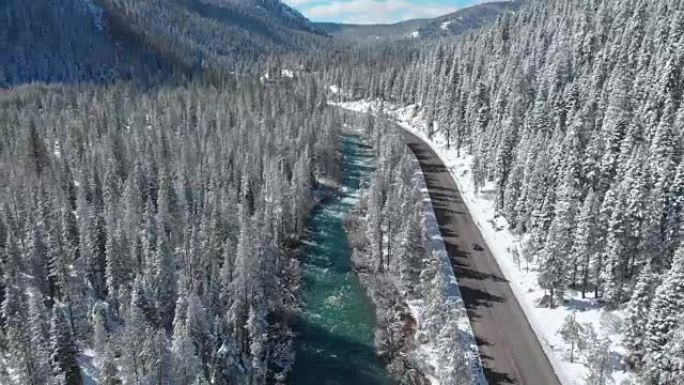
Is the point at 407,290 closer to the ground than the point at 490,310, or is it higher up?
higher up

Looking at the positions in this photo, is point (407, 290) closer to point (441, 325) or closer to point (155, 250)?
point (441, 325)

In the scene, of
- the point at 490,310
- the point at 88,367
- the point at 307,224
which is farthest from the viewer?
the point at 307,224

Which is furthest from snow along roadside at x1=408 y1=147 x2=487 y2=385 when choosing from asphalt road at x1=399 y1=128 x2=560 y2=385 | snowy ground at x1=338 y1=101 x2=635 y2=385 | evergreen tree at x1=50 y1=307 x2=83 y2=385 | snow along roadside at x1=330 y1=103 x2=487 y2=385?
evergreen tree at x1=50 y1=307 x2=83 y2=385

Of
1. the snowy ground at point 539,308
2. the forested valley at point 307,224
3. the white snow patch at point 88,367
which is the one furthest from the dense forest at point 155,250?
the snowy ground at point 539,308

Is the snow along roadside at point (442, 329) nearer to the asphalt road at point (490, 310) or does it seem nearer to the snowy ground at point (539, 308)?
the asphalt road at point (490, 310)

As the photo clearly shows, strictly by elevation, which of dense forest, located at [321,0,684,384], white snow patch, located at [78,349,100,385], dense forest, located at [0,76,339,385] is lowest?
white snow patch, located at [78,349,100,385]

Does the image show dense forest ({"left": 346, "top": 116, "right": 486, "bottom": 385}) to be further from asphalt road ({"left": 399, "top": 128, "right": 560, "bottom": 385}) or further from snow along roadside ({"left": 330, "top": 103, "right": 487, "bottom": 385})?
asphalt road ({"left": 399, "top": 128, "right": 560, "bottom": 385})

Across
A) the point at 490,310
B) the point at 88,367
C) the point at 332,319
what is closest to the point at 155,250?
the point at 88,367
